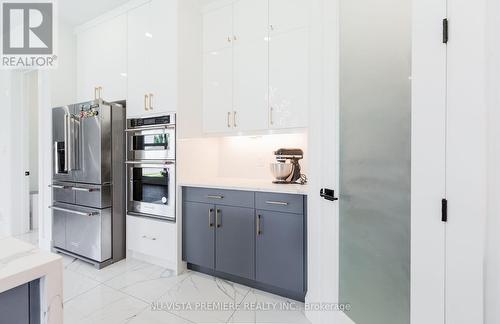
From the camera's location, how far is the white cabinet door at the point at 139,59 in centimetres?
258

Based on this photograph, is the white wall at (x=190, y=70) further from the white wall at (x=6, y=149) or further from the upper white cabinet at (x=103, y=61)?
the white wall at (x=6, y=149)

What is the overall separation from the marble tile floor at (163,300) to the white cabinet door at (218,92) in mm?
1531

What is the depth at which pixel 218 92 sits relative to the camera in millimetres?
2592

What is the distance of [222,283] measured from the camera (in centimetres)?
222

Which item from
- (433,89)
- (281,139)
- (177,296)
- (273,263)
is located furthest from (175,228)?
(433,89)

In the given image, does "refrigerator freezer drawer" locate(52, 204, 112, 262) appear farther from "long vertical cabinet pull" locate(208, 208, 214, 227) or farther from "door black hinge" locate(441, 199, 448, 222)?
"door black hinge" locate(441, 199, 448, 222)

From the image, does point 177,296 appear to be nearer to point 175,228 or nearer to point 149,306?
point 149,306

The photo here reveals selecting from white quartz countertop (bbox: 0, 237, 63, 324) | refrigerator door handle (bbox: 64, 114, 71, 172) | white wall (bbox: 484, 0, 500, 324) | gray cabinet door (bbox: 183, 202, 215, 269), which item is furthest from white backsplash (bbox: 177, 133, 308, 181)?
white quartz countertop (bbox: 0, 237, 63, 324)

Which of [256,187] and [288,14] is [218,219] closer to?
[256,187]

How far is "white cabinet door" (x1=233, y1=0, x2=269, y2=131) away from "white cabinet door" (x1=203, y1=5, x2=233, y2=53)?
76 millimetres

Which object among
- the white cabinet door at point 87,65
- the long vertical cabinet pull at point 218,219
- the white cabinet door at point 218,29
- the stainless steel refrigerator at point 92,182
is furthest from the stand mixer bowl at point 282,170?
the white cabinet door at point 87,65

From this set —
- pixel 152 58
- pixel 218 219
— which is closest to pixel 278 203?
pixel 218 219

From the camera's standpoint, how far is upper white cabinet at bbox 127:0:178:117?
242 centimetres

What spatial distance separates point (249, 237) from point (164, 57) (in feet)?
6.44
